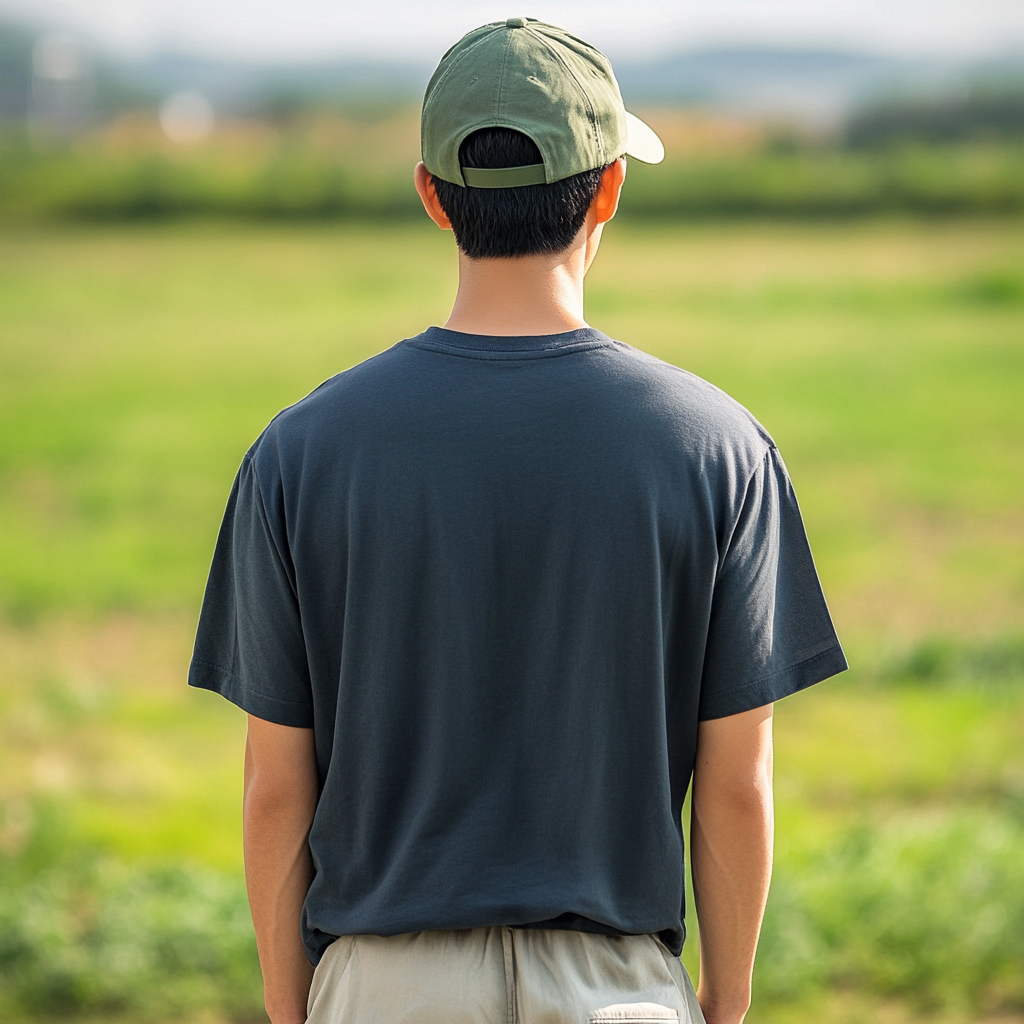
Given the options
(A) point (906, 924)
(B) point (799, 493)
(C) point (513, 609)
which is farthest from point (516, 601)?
(B) point (799, 493)

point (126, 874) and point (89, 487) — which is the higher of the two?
point (89, 487)

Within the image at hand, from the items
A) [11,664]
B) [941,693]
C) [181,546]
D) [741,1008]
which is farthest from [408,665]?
[181,546]

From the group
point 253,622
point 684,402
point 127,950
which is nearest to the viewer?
point 684,402

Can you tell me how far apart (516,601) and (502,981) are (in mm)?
405

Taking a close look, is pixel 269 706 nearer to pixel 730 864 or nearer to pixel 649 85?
pixel 730 864

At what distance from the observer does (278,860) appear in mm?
1433

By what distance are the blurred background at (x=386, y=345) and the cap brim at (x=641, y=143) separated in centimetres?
234

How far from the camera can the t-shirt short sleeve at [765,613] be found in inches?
51.3

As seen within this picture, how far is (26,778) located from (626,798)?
3.96 m

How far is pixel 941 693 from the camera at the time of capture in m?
5.52

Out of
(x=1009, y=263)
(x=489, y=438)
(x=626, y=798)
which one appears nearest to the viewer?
(x=489, y=438)

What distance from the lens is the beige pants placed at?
4.16ft

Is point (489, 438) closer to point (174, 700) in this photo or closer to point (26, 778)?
point (26, 778)

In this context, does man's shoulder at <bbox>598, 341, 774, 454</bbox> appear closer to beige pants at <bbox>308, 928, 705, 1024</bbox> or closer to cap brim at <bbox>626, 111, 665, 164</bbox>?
cap brim at <bbox>626, 111, 665, 164</bbox>
